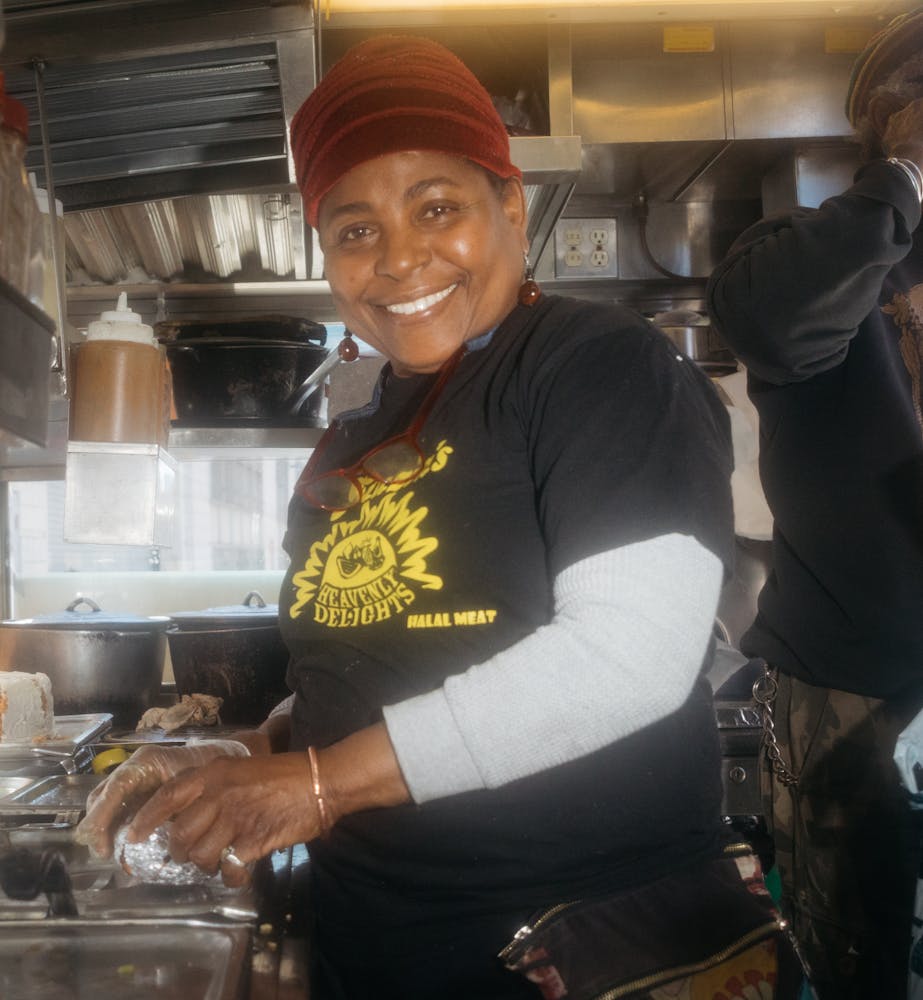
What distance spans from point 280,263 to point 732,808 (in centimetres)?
181

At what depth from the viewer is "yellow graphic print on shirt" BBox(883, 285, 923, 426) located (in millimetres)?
1391

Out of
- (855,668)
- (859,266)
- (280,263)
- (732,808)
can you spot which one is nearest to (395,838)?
(855,668)

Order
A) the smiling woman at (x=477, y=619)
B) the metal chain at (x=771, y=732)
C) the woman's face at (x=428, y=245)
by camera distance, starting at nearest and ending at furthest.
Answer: the smiling woman at (x=477, y=619) → the woman's face at (x=428, y=245) → the metal chain at (x=771, y=732)

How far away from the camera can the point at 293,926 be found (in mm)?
933

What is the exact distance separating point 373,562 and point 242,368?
1.33 m

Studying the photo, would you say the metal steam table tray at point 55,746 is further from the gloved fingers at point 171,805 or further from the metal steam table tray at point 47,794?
the gloved fingers at point 171,805

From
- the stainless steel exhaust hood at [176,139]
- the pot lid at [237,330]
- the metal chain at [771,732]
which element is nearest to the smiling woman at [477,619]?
the stainless steel exhaust hood at [176,139]

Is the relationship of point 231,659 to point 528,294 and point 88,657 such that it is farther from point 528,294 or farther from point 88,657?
point 528,294

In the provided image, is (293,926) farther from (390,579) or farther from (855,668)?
(855,668)

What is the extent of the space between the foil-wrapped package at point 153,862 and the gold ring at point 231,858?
0.12 ft

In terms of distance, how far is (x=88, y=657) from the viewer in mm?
1839

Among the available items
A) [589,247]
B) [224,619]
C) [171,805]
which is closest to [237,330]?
[224,619]

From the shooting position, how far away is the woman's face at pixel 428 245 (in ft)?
3.20

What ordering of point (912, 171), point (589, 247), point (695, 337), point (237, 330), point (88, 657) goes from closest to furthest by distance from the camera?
point (912, 171) → point (88, 657) → point (237, 330) → point (695, 337) → point (589, 247)
